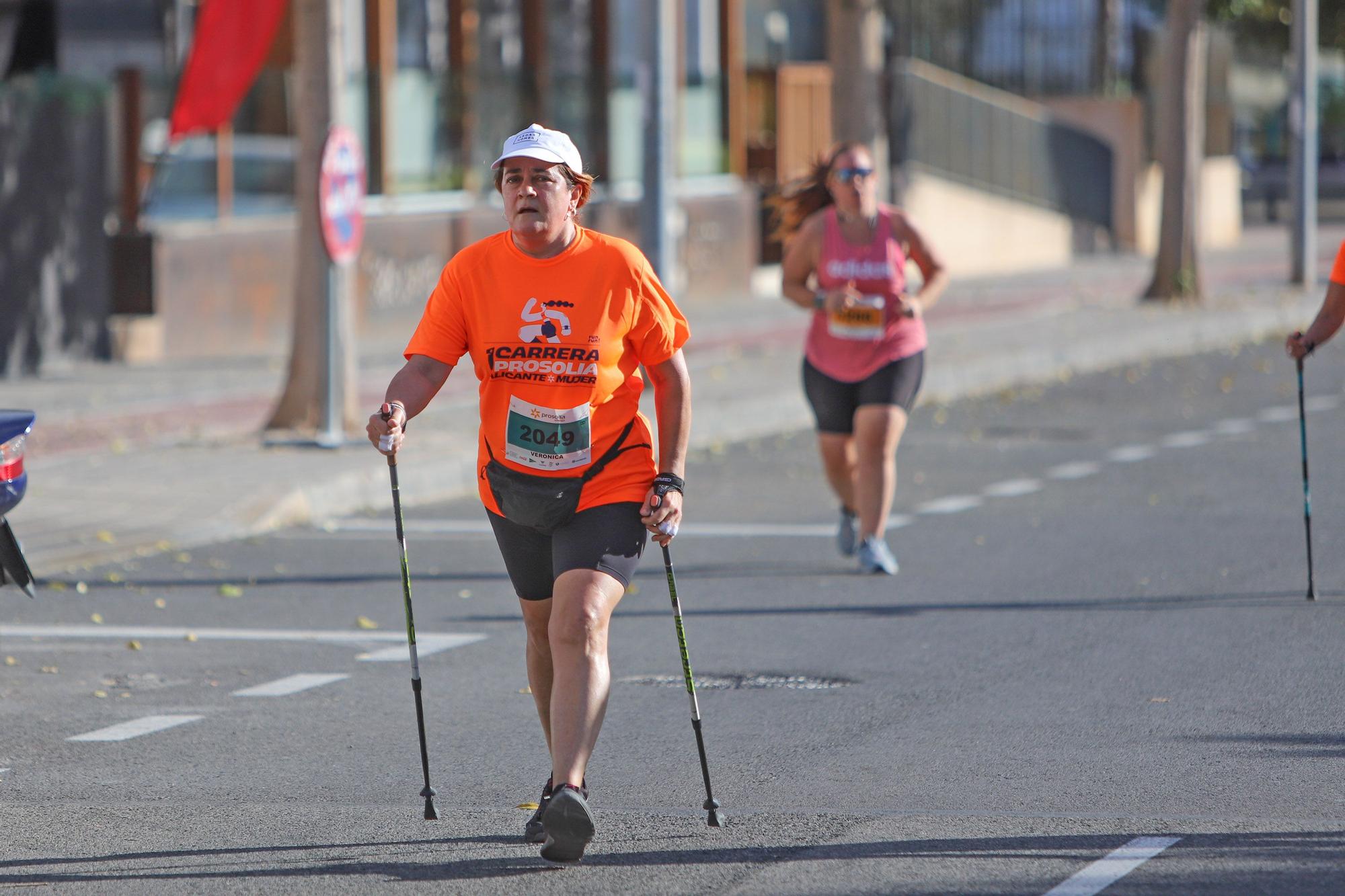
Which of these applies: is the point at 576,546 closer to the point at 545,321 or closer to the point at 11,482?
the point at 545,321

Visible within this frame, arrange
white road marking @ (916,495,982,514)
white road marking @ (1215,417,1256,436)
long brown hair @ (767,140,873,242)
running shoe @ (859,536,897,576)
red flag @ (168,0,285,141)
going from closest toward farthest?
running shoe @ (859,536,897,576) < long brown hair @ (767,140,873,242) < white road marking @ (916,495,982,514) < white road marking @ (1215,417,1256,436) < red flag @ (168,0,285,141)

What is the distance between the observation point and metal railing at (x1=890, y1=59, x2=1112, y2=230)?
34125 millimetres

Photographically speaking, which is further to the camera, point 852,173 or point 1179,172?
point 1179,172

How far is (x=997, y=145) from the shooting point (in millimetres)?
36688

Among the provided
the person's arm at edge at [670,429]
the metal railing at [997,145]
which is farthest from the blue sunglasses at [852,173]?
the metal railing at [997,145]

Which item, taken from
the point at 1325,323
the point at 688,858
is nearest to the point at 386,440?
the point at 688,858

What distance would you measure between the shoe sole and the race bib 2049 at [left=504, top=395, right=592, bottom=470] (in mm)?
859

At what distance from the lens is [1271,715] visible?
7.24 m

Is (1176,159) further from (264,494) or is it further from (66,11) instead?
(264,494)

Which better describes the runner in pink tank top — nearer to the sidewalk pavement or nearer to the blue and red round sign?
the sidewalk pavement

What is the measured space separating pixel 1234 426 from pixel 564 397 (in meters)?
11.4

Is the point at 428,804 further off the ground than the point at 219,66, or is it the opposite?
the point at 219,66

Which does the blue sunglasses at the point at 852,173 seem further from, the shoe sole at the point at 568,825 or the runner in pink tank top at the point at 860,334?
the shoe sole at the point at 568,825

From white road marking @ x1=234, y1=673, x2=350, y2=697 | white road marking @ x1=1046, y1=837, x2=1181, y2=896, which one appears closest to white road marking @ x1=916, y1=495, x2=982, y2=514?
white road marking @ x1=234, y1=673, x2=350, y2=697
